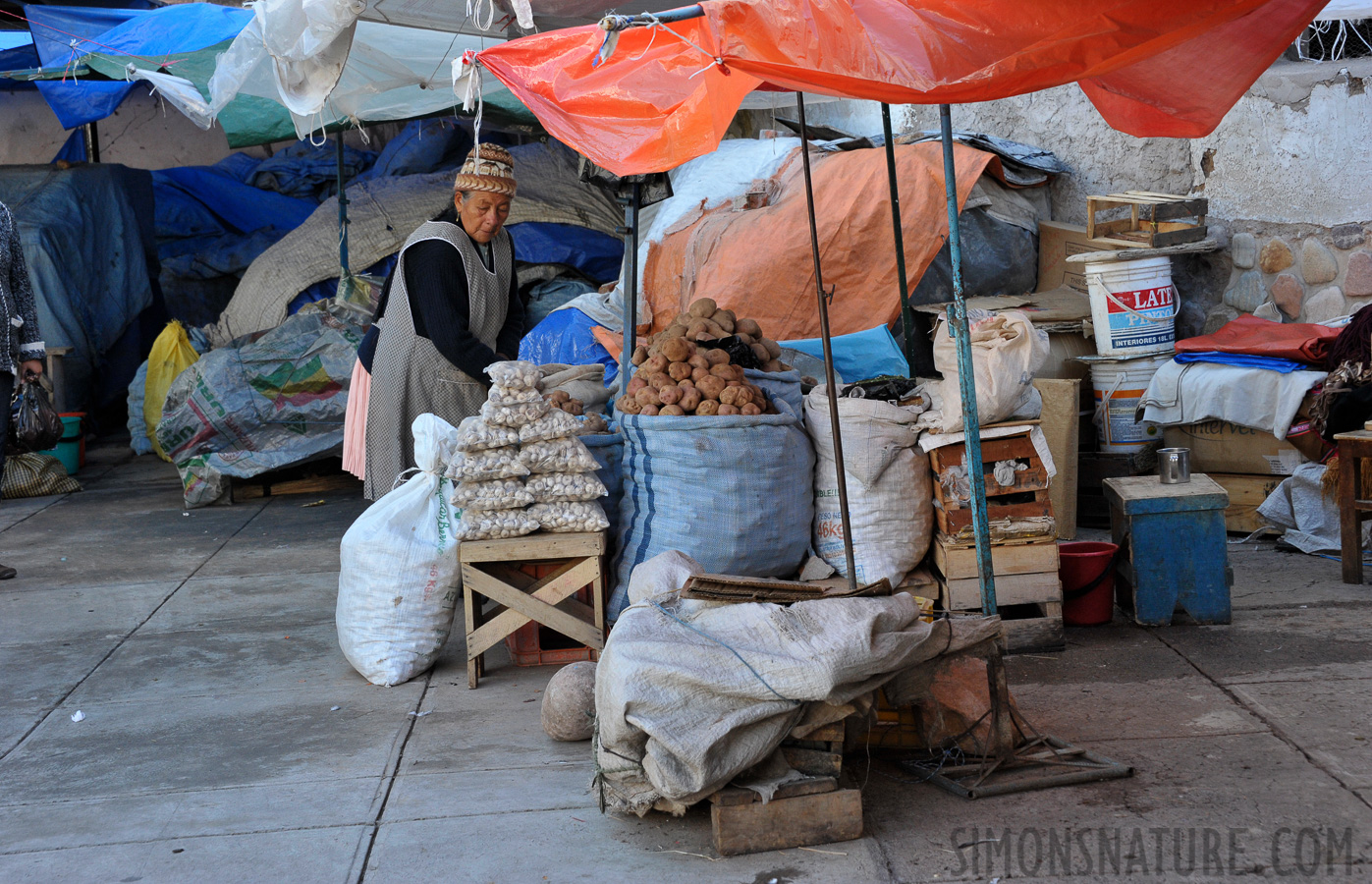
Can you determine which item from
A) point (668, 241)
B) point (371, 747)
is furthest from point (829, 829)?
point (668, 241)

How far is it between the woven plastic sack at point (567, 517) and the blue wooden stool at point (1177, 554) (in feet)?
6.87

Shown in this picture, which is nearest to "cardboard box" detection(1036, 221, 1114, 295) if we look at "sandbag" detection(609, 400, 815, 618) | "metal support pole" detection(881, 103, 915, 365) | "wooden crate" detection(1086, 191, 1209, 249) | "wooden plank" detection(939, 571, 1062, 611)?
"wooden crate" detection(1086, 191, 1209, 249)

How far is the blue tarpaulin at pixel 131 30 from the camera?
21.9 ft

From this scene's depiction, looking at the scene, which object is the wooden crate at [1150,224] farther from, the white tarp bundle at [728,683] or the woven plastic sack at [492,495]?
the white tarp bundle at [728,683]

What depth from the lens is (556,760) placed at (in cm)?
354

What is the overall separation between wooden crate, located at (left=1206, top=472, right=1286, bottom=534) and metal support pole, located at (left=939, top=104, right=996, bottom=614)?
2.39 metres

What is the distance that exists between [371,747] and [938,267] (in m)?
4.42

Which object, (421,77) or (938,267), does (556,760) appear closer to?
(938,267)

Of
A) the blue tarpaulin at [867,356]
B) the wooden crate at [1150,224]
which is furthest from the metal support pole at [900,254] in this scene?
the wooden crate at [1150,224]

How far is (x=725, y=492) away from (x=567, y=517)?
0.61 metres

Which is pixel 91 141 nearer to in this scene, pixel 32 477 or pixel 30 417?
pixel 32 477

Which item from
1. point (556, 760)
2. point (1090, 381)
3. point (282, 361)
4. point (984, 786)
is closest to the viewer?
point (984, 786)

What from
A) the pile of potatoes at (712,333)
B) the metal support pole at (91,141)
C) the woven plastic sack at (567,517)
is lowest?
the woven plastic sack at (567,517)

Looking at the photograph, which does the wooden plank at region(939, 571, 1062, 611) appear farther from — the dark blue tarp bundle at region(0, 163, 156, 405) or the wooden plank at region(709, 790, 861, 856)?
the dark blue tarp bundle at region(0, 163, 156, 405)
